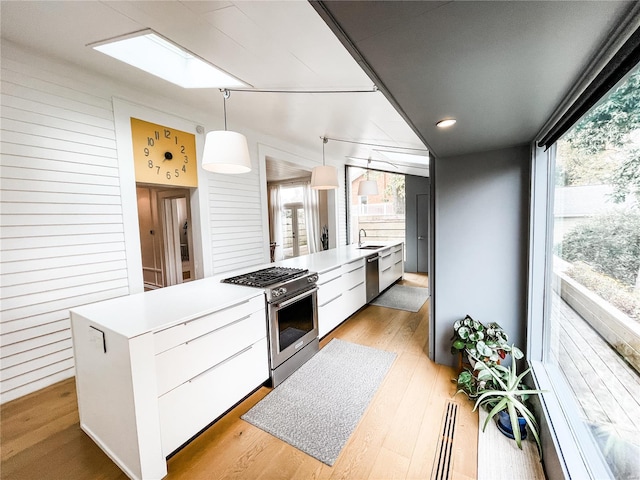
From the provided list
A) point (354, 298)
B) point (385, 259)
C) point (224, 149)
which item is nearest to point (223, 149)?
point (224, 149)

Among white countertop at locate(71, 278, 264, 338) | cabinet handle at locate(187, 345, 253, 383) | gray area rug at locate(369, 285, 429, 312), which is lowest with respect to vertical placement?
gray area rug at locate(369, 285, 429, 312)

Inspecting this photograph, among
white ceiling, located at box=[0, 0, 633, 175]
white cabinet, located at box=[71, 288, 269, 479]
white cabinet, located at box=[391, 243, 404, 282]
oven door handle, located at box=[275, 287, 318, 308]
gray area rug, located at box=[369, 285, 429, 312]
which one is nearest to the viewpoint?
white ceiling, located at box=[0, 0, 633, 175]

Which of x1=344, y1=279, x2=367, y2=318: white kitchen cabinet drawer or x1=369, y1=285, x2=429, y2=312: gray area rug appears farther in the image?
x1=369, y1=285, x2=429, y2=312: gray area rug

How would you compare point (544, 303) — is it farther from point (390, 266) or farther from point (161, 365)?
point (390, 266)

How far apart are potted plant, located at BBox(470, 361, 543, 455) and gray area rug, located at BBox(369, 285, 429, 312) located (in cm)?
202

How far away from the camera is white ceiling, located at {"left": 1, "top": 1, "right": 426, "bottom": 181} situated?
163cm

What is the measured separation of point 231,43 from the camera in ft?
6.33

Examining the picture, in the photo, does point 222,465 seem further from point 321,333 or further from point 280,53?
point 280,53

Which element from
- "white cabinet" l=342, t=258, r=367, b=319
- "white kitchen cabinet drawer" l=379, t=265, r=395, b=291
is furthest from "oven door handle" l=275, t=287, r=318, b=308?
"white kitchen cabinet drawer" l=379, t=265, r=395, b=291

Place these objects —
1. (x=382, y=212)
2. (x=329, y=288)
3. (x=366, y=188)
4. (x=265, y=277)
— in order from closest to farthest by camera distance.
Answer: (x=265, y=277), (x=329, y=288), (x=366, y=188), (x=382, y=212)

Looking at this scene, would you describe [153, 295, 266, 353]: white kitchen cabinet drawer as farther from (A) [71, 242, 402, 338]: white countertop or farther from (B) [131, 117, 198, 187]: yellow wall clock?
(B) [131, 117, 198, 187]: yellow wall clock

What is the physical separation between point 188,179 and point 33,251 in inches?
62.8

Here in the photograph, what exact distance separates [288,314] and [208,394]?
2.83ft

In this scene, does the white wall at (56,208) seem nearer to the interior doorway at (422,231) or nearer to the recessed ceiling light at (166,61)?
the recessed ceiling light at (166,61)
